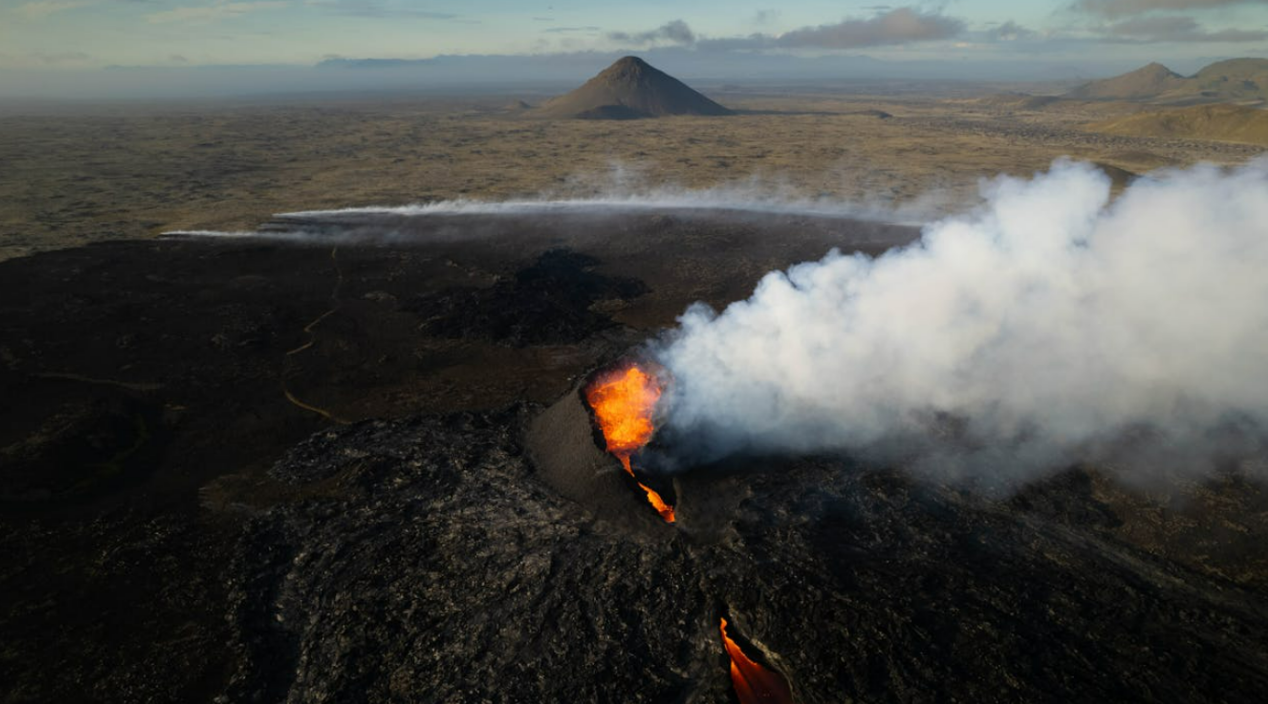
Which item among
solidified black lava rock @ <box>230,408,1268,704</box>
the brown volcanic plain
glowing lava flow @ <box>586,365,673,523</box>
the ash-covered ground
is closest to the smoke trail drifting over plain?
glowing lava flow @ <box>586,365,673,523</box>

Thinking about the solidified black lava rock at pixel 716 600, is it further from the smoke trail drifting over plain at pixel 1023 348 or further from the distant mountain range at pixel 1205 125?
the distant mountain range at pixel 1205 125

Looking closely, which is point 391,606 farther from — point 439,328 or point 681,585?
point 439,328

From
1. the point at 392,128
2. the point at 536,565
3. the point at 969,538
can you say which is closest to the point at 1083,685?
the point at 969,538

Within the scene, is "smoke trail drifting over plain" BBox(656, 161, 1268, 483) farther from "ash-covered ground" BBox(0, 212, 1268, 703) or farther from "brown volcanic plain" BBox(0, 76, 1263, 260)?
"brown volcanic plain" BBox(0, 76, 1263, 260)

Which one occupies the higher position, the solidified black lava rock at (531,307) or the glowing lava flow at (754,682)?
the solidified black lava rock at (531,307)

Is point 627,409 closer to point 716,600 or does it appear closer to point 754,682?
point 716,600

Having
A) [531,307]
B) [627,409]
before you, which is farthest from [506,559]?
[531,307]

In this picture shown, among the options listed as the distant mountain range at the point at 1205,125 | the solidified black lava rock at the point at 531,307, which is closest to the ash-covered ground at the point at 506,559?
the solidified black lava rock at the point at 531,307
